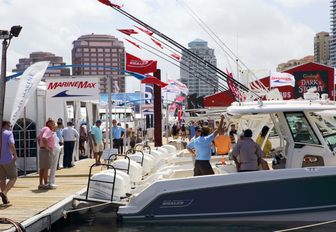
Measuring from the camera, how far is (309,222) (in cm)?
900

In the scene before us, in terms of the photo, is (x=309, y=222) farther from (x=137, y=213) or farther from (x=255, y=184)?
(x=137, y=213)

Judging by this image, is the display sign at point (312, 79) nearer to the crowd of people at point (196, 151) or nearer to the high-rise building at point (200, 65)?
the high-rise building at point (200, 65)

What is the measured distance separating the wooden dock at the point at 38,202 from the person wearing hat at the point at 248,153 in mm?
3339

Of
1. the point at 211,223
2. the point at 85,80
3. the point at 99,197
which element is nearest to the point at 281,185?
the point at 211,223

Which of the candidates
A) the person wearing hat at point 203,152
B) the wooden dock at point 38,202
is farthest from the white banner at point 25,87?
the person wearing hat at point 203,152

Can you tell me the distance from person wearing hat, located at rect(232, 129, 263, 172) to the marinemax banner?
25.3 ft

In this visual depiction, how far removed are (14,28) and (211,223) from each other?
467cm

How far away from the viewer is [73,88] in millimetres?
16109

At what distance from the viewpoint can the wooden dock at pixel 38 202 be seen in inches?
340

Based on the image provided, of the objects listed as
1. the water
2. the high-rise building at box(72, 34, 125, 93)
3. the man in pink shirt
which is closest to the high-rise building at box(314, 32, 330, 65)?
the high-rise building at box(72, 34, 125, 93)

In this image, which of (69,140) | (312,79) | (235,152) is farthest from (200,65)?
(312,79)

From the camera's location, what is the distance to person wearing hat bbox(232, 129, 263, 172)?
923 cm

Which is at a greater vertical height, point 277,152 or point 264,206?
point 277,152

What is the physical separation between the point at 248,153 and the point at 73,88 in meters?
8.18
